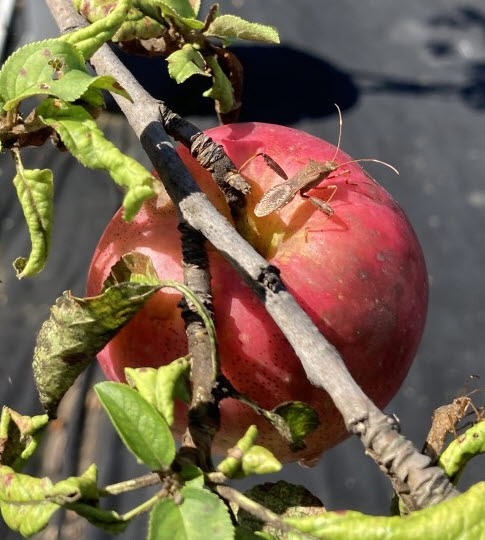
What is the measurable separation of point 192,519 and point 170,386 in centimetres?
7

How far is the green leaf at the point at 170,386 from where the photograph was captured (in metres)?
0.38

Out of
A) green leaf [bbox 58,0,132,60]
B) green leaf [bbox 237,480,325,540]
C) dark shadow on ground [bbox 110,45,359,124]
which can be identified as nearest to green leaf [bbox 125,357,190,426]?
green leaf [bbox 237,480,325,540]

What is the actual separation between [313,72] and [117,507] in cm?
118

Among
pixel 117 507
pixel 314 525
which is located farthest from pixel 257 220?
pixel 117 507

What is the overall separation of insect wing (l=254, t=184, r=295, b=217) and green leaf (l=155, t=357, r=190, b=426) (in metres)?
0.15

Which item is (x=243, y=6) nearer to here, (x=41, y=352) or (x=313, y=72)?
(x=313, y=72)

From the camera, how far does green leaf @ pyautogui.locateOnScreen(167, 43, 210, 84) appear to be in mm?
587

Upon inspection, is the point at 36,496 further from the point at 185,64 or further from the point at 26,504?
the point at 185,64

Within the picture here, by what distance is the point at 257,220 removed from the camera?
1.85 ft

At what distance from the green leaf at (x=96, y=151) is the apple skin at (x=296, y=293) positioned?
120mm

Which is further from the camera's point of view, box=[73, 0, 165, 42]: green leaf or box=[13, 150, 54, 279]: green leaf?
box=[73, 0, 165, 42]: green leaf

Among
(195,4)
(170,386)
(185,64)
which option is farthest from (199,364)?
(195,4)

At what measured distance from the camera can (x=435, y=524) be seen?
0.31 metres

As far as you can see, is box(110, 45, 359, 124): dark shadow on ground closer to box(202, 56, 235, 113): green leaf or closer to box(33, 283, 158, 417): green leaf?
box(202, 56, 235, 113): green leaf
